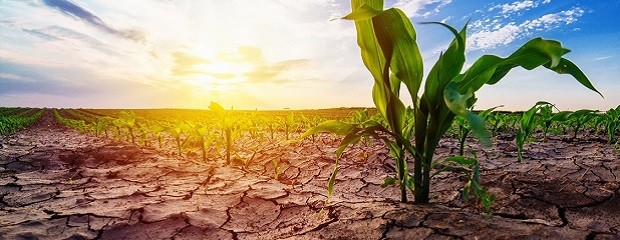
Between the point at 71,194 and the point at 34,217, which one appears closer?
the point at 34,217

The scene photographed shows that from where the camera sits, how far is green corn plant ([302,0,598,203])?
1283 millimetres

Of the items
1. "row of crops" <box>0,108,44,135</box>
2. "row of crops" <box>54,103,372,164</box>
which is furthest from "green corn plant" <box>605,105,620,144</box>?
"row of crops" <box>0,108,44,135</box>

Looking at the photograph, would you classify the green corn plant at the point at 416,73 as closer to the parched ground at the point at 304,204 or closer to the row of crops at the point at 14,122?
the parched ground at the point at 304,204

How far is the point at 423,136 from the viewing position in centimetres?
154

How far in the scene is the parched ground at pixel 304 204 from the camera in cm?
138

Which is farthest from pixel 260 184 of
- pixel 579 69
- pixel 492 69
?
pixel 579 69

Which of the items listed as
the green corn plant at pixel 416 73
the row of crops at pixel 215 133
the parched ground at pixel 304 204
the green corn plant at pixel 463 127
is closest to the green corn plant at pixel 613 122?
the parched ground at pixel 304 204

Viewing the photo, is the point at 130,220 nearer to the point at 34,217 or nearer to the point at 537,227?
A: the point at 34,217

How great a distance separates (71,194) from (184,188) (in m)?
0.71

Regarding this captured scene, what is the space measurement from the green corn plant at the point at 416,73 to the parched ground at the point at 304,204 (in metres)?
0.30

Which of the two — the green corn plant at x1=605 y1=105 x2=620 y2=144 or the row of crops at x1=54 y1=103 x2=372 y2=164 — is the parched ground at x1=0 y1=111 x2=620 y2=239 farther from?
the green corn plant at x1=605 y1=105 x2=620 y2=144

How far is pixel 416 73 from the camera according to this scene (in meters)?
1.46

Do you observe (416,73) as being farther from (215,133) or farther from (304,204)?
(215,133)

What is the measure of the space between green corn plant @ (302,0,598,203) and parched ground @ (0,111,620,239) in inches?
11.6
